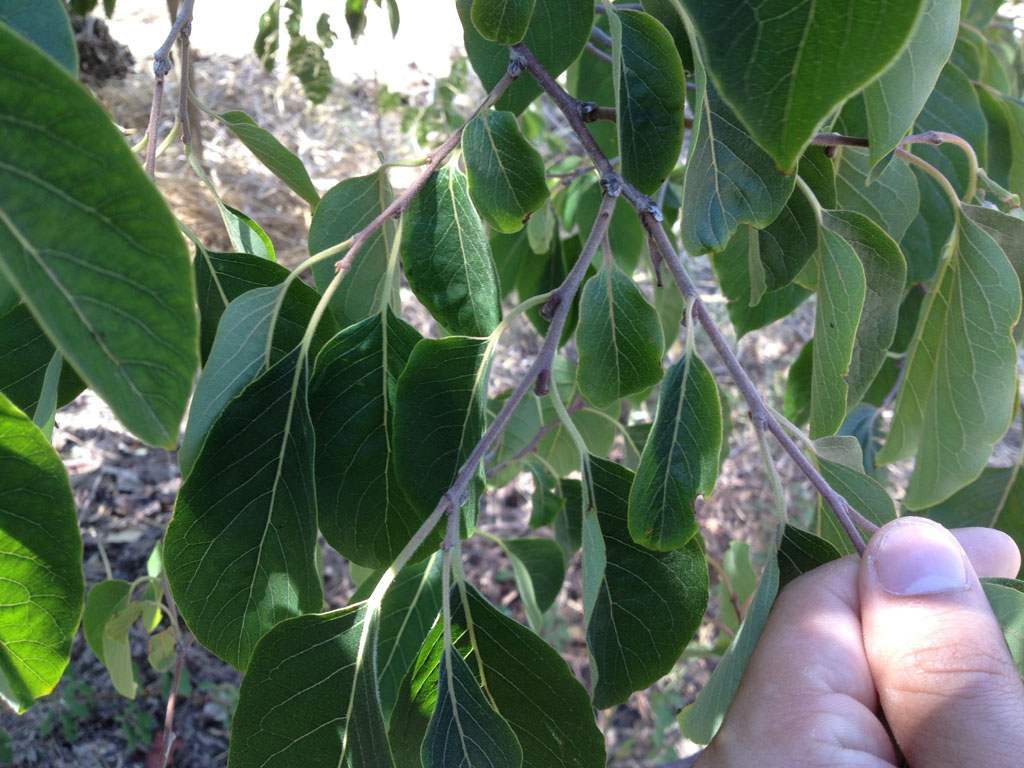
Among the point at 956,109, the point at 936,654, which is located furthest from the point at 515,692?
the point at 956,109

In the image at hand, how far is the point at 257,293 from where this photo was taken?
54cm

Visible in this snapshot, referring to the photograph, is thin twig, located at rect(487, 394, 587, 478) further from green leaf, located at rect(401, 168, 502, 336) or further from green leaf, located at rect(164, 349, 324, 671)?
green leaf, located at rect(164, 349, 324, 671)

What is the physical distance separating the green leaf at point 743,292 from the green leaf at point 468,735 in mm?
464

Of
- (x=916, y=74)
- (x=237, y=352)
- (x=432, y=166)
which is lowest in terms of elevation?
(x=237, y=352)

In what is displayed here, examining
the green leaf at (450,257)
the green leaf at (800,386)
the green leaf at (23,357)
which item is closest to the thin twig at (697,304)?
the green leaf at (450,257)

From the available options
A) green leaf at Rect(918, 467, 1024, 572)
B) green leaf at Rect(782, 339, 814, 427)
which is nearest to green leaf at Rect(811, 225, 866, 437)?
green leaf at Rect(782, 339, 814, 427)

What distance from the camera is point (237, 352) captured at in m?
0.52

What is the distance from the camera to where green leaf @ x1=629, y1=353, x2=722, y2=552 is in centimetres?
49

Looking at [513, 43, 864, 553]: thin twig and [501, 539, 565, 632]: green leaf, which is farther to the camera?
[501, 539, 565, 632]: green leaf

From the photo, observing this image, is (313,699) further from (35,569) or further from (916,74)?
(916,74)

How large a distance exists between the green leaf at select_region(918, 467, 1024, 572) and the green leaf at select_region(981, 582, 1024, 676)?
0.52m

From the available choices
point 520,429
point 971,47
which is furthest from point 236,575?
point 971,47

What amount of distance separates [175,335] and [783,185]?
40 cm

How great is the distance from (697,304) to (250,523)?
35 centimetres
